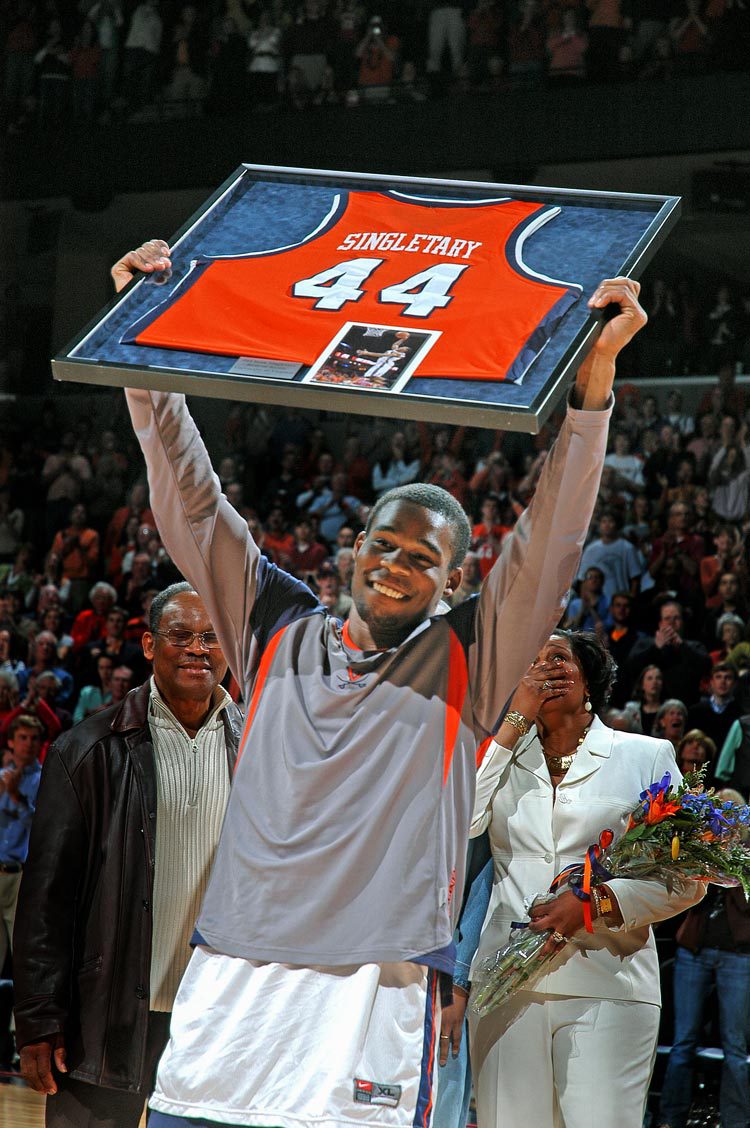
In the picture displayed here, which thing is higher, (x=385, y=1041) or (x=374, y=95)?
(x=374, y=95)

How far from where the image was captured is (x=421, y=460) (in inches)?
565

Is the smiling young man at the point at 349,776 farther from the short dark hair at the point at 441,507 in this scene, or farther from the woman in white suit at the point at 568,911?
the woman in white suit at the point at 568,911

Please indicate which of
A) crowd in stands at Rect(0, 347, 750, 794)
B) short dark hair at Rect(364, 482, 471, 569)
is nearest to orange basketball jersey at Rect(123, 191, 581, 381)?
short dark hair at Rect(364, 482, 471, 569)

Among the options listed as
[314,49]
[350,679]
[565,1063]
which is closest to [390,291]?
[350,679]

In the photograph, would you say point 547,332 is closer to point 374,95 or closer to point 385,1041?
point 385,1041

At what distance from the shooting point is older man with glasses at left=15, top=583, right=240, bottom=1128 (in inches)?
136

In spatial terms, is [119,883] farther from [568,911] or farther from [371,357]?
[371,357]

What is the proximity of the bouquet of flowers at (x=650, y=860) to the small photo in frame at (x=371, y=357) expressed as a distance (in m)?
1.67

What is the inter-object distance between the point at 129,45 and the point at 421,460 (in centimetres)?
815

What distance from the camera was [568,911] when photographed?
3.62 meters

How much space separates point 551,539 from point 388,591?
317 mm

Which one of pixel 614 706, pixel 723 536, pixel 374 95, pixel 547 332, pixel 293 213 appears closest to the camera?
pixel 547 332

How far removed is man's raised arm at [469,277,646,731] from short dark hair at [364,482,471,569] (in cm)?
16

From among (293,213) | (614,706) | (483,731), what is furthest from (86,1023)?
(614,706)
